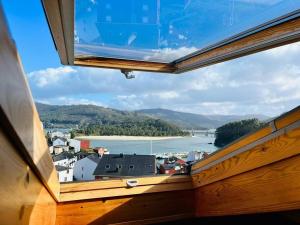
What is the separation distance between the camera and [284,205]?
1.16m

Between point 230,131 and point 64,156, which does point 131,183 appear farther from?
point 230,131

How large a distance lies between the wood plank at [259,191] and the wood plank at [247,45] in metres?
0.48

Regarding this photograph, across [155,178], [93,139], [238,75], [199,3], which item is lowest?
[155,178]

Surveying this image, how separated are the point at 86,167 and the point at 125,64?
0.81 meters

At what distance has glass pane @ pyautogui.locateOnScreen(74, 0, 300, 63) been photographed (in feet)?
4.03

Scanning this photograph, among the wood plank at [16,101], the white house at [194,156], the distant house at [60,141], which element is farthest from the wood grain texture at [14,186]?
the white house at [194,156]

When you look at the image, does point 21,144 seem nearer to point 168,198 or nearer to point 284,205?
point 284,205

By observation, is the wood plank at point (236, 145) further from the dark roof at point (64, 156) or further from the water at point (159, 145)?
the dark roof at point (64, 156)

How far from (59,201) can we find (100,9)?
109 centimetres

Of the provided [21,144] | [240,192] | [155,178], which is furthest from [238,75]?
[21,144]

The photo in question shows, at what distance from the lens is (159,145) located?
2.05 metres

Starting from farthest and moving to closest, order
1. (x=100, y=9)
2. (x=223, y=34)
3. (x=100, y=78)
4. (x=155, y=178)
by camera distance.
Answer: (x=100, y=78), (x=155, y=178), (x=223, y=34), (x=100, y=9)

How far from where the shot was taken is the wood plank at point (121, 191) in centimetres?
168

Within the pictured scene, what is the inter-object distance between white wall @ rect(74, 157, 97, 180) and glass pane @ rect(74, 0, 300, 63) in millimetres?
815
